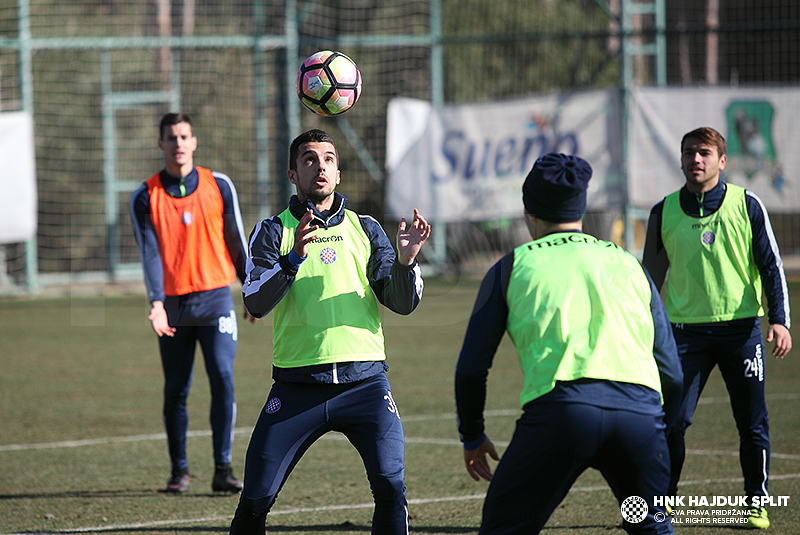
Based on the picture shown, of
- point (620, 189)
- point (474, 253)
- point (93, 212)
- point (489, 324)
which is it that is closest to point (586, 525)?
point (489, 324)

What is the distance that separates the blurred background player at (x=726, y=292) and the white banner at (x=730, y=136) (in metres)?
11.2

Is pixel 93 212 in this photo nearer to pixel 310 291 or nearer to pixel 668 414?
pixel 310 291

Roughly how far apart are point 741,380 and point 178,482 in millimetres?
3708

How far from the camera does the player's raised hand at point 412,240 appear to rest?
433cm

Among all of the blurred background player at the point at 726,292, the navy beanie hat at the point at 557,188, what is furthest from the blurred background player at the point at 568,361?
the blurred background player at the point at 726,292

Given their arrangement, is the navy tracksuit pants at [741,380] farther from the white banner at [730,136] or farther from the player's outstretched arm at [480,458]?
the white banner at [730,136]

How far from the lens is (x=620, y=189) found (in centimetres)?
1791

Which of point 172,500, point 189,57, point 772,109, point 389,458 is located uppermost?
point 189,57

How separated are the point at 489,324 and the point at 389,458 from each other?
3.67 ft

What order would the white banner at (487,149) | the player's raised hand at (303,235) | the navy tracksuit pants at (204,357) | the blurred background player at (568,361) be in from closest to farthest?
the blurred background player at (568,361) < the player's raised hand at (303,235) < the navy tracksuit pants at (204,357) < the white banner at (487,149)

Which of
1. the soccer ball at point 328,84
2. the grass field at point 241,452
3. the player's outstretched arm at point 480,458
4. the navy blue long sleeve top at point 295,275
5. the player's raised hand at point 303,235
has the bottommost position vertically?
the grass field at point 241,452

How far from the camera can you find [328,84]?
21.3 feet

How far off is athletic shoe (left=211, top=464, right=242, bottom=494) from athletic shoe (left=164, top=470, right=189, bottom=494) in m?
0.20

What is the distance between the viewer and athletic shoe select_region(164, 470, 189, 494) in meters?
6.69
